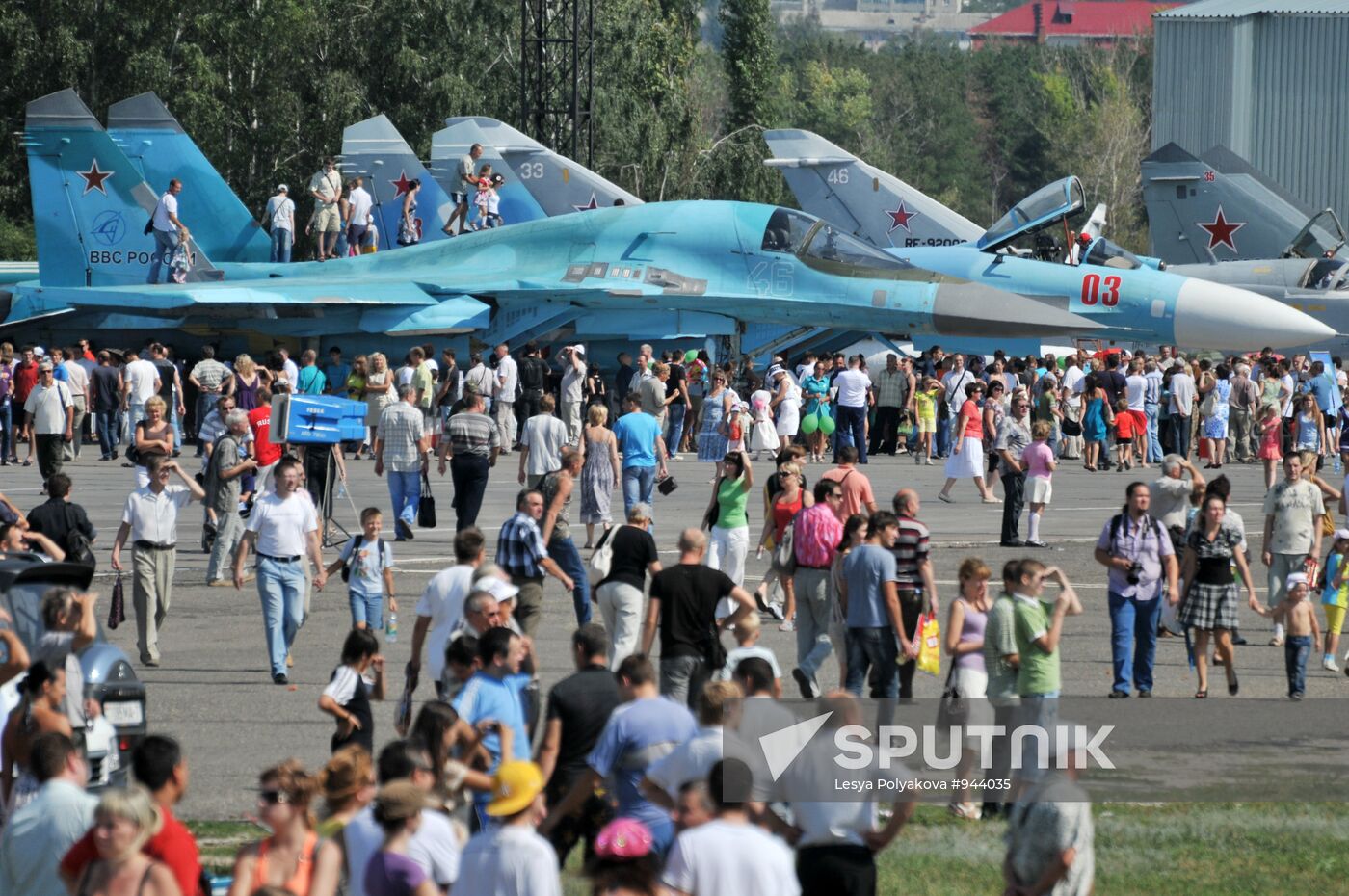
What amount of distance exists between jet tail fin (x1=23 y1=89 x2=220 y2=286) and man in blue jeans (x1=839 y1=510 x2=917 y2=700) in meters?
24.6

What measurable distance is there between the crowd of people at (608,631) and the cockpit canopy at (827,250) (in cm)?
343

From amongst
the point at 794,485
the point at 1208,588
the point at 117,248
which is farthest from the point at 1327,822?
the point at 117,248

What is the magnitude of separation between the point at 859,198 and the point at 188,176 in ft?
43.9

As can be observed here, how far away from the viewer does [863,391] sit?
25516 millimetres

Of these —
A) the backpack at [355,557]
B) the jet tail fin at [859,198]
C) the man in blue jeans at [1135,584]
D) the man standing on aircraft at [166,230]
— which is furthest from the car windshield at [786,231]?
the backpack at [355,557]

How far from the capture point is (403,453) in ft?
57.2

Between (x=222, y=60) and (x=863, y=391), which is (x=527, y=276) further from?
(x=222, y=60)

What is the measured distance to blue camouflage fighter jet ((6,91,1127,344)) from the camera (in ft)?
92.5

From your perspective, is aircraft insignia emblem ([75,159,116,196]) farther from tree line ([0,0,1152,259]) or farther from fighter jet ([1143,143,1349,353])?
fighter jet ([1143,143,1349,353])

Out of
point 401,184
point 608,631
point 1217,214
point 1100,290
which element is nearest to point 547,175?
point 401,184

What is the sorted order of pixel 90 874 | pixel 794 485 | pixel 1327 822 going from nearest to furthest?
1. pixel 90 874
2. pixel 1327 822
3. pixel 794 485

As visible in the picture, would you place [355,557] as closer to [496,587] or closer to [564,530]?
[564,530]

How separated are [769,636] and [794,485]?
113cm

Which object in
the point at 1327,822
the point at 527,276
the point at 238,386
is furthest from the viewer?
the point at 527,276
